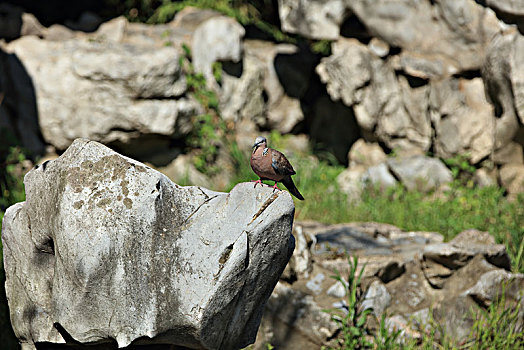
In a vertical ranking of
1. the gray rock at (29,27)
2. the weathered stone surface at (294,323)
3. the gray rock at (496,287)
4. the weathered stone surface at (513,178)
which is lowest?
the weathered stone surface at (513,178)

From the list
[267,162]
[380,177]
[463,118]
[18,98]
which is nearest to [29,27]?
[18,98]

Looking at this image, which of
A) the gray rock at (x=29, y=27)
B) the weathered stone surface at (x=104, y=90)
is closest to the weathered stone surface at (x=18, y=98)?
the weathered stone surface at (x=104, y=90)

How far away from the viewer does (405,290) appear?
4949mm

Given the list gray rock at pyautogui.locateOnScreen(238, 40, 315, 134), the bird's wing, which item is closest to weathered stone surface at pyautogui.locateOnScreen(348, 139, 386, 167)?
gray rock at pyautogui.locateOnScreen(238, 40, 315, 134)

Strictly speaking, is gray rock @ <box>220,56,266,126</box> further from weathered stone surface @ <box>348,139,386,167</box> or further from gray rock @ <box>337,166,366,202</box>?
gray rock @ <box>337,166,366,202</box>

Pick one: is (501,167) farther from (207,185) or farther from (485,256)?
(207,185)

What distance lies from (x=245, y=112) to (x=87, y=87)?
2705 millimetres

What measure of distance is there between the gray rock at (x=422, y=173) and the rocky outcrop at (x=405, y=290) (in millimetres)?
2657

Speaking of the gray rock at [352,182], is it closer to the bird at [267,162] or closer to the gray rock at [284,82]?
the gray rock at [284,82]

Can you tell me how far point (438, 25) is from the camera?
8.12 m

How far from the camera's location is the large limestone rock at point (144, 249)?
2986 mm

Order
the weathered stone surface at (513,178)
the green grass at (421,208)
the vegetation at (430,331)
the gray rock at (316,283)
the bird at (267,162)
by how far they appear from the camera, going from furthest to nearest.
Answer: the weathered stone surface at (513,178) < the green grass at (421,208) < the gray rock at (316,283) < the vegetation at (430,331) < the bird at (267,162)

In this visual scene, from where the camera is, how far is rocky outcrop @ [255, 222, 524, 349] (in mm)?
4621

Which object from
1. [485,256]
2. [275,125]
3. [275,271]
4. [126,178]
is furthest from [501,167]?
[126,178]
